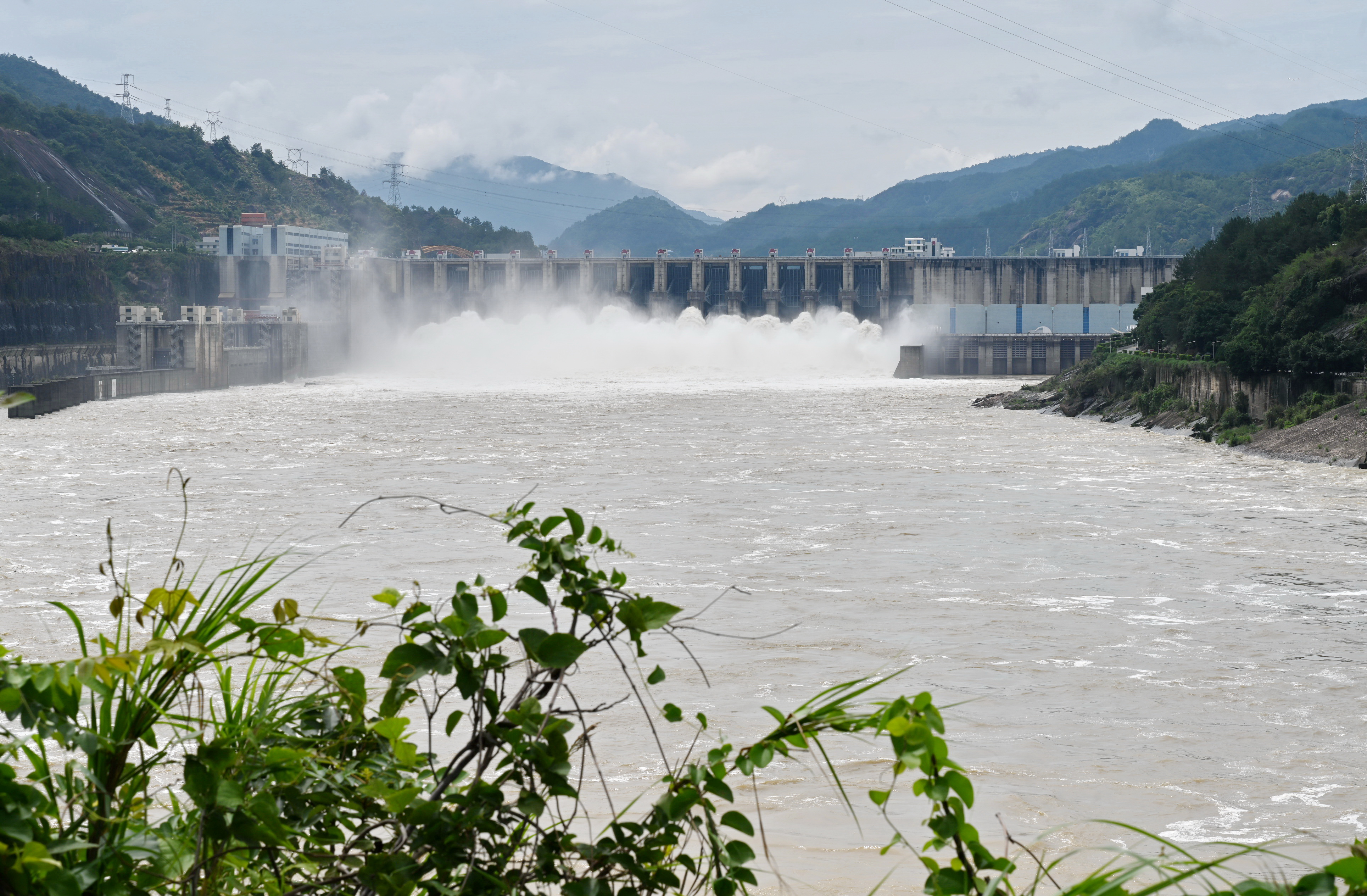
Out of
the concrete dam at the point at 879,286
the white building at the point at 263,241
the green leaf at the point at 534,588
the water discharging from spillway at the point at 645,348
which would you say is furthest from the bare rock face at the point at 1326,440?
the white building at the point at 263,241

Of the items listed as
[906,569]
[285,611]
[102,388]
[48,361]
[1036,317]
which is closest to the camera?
[285,611]

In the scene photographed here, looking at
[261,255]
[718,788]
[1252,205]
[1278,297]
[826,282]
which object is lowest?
[718,788]

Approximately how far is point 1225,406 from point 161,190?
452ft

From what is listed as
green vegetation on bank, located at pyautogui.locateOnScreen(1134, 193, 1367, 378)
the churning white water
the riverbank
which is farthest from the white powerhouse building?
the riverbank

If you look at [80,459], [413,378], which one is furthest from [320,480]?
[413,378]

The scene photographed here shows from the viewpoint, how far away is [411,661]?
2762 mm

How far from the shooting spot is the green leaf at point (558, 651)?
8.86 feet

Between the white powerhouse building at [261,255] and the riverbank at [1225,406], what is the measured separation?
7801 cm

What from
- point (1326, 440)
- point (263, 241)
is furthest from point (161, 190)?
point (1326, 440)

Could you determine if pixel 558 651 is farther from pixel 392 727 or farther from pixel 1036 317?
pixel 1036 317

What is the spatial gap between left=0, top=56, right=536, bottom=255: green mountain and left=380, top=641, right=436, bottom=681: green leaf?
93.7 metres

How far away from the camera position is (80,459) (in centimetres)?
2969

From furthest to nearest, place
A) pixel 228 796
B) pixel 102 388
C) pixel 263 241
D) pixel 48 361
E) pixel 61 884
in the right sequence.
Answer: pixel 263 241 < pixel 48 361 < pixel 102 388 < pixel 228 796 < pixel 61 884

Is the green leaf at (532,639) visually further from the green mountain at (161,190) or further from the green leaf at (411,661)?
the green mountain at (161,190)
